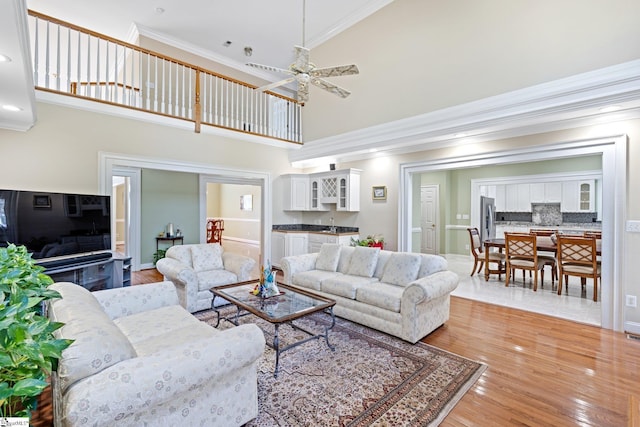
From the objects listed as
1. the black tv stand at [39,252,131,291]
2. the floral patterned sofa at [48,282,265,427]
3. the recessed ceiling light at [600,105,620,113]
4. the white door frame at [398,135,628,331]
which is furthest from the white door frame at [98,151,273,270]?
the recessed ceiling light at [600,105,620,113]

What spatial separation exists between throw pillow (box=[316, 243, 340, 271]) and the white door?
16.1 feet

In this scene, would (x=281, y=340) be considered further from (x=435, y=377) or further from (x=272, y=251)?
(x=272, y=251)

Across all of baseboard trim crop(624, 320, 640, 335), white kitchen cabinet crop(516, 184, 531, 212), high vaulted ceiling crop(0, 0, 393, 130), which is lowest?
baseboard trim crop(624, 320, 640, 335)

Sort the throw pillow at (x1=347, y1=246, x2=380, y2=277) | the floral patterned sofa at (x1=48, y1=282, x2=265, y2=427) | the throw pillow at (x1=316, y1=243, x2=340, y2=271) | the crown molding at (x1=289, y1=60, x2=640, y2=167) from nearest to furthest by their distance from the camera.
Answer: the floral patterned sofa at (x1=48, y1=282, x2=265, y2=427) → the crown molding at (x1=289, y1=60, x2=640, y2=167) → the throw pillow at (x1=347, y1=246, x2=380, y2=277) → the throw pillow at (x1=316, y1=243, x2=340, y2=271)

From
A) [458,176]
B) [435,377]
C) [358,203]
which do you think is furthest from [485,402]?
[458,176]

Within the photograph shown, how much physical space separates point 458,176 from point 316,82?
20.9ft

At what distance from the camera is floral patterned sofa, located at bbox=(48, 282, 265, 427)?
4.11ft

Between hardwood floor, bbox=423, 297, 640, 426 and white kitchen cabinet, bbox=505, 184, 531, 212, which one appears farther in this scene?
white kitchen cabinet, bbox=505, 184, 531, 212

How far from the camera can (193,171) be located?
5305 mm

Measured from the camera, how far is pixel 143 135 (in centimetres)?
471

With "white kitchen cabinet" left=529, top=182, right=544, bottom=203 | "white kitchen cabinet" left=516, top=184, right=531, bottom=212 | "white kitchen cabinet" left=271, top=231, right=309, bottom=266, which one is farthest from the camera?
"white kitchen cabinet" left=516, top=184, right=531, bottom=212

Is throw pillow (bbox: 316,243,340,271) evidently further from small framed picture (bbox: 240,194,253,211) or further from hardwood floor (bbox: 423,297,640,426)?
small framed picture (bbox: 240,194,253,211)

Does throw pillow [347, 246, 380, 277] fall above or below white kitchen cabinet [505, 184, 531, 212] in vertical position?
below

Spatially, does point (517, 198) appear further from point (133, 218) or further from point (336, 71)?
point (133, 218)
